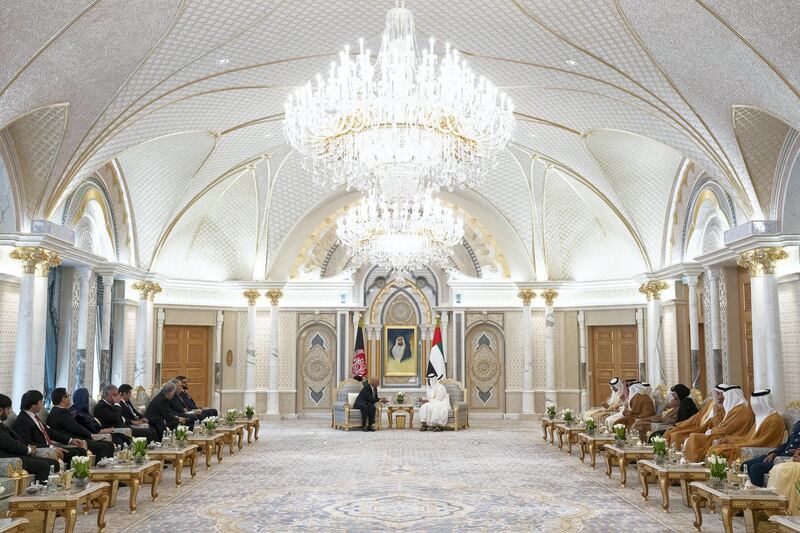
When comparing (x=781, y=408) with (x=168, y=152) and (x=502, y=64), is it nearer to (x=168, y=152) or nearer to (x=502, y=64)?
(x=502, y=64)

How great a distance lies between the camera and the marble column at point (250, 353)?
18.6 meters

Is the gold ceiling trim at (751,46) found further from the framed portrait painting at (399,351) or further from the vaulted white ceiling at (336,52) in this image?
the framed portrait painting at (399,351)

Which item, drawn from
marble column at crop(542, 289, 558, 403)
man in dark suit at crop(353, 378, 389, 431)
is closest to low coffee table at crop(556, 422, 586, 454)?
man in dark suit at crop(353, 378, 389, 431)

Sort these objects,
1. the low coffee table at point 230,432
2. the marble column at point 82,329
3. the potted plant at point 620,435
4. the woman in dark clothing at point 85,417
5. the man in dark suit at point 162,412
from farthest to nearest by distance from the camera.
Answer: the marble column at point 82,329 < the low coffee table at point 230,432 < the man in dark suit at point 162,412 < the woman in dark clothing at point 85,417 < the potted plant at point 620,435

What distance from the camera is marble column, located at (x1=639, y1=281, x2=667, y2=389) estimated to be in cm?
1617

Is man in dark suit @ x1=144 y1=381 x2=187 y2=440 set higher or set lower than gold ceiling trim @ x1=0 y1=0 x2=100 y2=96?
lower

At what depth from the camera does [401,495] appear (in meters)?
8.26

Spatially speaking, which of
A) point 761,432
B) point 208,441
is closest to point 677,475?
point 761,432

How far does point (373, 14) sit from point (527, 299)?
976 cm

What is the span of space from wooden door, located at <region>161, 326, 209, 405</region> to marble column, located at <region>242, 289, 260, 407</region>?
3.03 feet

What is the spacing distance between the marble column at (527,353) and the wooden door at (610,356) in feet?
4.79

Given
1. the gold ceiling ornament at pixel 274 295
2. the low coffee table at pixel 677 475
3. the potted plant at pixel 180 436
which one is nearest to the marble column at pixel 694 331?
the low coffee table at pixel 677 475

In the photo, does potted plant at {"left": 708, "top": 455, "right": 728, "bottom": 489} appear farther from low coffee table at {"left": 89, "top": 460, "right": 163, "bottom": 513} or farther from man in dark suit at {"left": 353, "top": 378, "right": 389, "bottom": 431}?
man in dark suit at {"left": 353, "top": 378, "right": 389, "bottom": 431}

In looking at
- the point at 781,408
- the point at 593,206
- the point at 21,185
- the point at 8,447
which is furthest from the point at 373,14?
the point at 593,206
